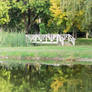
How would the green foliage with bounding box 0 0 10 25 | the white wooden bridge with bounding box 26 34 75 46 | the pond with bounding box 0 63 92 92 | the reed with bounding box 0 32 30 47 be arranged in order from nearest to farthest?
the pond with bounding box 0 63 92 92
the reed with bounding box 0 32 30 47
the white wooden bridge with bounding box 26 34 75 46
the green foliage with bounding box 0 0 10 25

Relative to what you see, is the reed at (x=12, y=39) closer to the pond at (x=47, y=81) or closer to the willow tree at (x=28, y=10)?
the willow tree at (x=28, y=10)

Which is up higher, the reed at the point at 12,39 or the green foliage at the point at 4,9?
the green foliage at the point at 4,9

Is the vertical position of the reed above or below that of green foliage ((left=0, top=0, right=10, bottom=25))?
below

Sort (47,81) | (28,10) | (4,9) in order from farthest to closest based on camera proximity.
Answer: (28,10) → (4,9) → (47,81)

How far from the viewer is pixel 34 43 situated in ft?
132

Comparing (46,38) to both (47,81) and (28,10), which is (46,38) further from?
(47,81)

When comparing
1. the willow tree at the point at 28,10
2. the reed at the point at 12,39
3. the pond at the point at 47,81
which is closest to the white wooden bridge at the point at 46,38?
the reed at the point at 12,39

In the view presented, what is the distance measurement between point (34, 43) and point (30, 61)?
13563 millimetres

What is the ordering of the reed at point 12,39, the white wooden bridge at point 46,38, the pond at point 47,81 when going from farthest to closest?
the white wooden bridge at point 46,38 < the reed at point 12,39 < the pond at point 47,81

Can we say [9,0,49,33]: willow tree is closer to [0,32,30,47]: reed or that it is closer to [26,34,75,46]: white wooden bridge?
[26,34,75,46]: white wooden bridge

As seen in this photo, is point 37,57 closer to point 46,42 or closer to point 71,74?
point 71,74

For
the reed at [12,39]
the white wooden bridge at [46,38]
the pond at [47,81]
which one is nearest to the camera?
the pond at [47,81]

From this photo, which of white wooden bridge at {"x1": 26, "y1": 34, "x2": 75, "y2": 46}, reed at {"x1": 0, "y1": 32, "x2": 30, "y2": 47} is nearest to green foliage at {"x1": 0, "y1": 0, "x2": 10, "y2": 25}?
white wooden bridge at {"x1": 26, "y1": 34, "x2": 75, "y2": 46}

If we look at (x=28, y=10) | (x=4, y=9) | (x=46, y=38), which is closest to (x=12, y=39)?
(x=46, y=38)
